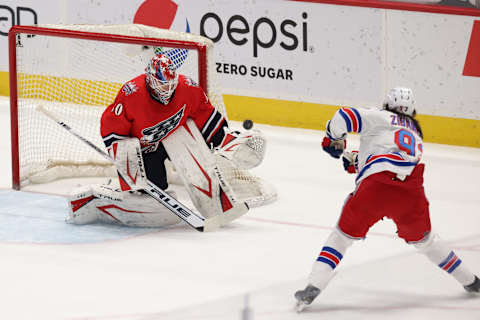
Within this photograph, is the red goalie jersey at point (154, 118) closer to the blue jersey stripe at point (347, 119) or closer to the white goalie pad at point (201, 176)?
the white goalie pad at point (201, 176)

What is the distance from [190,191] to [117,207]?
362mm

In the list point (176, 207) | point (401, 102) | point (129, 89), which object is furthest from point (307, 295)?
point (129, 89)

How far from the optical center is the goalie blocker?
15.4 ft

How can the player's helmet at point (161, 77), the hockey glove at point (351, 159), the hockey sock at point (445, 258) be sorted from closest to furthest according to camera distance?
the hockey sock at point (445, 258), the hockey glove at point (351, 159), the player's helmet at point (161, 77)

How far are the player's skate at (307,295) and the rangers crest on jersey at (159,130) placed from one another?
1334 mm

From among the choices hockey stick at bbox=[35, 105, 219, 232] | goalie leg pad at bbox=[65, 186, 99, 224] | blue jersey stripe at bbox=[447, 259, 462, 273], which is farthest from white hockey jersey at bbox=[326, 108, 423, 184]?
goalie leg pad at bbox=[65, 186, 99, 224]

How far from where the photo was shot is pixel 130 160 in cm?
455

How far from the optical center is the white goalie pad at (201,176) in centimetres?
476

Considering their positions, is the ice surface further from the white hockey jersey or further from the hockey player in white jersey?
the white hockey jersey

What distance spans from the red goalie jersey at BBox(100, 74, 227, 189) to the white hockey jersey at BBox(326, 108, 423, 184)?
45.1 inches

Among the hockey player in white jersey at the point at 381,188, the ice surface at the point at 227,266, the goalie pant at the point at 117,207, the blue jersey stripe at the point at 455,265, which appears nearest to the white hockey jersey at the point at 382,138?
the hockey player in white jersey at the point at 381,188

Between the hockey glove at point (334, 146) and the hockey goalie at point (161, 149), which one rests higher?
the hockey glove at point (334, 146)

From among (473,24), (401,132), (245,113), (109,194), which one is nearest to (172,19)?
(245,113)

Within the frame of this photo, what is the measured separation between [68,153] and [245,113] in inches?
68.1
